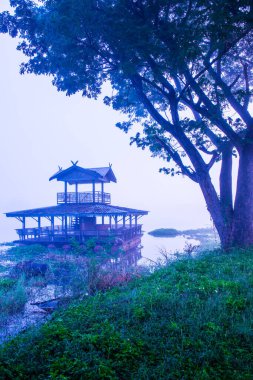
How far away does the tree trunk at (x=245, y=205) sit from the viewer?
956cm

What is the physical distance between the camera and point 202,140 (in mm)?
10781

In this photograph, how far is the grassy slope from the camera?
3.15 meters

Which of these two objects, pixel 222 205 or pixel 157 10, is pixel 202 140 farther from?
pixel 157 10

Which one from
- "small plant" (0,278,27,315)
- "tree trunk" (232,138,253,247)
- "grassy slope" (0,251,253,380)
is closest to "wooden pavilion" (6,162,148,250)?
"tree trunk" (232,138,253,247)

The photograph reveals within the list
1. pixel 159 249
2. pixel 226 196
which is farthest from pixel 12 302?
pixel 226 196

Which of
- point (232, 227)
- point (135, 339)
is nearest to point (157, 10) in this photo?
point (232, 227)

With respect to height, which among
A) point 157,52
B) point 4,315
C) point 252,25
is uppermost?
point 252,25

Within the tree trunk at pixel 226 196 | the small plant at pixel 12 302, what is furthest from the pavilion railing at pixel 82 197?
the small plant at pixel 12 302

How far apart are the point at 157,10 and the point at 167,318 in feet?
27.0

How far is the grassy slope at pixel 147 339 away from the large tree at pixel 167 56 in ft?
16.3

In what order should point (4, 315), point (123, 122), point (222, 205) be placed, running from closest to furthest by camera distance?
point (4, 315)
point (222, 205)
point (123, 122)

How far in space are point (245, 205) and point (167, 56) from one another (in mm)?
5187

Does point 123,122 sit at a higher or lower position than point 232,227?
higher

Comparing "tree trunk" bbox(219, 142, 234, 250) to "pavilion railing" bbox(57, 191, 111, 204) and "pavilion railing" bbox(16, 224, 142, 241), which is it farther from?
"pavilion railing" bbox(57, 191, 111, 204)
